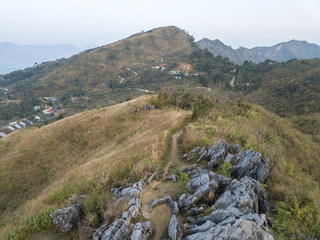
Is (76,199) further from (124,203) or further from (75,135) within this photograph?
(75,135)

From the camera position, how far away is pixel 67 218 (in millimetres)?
6422

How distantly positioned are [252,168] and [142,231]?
5884mm

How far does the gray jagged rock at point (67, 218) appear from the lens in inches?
249

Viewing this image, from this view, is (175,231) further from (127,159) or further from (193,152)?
(127,159)

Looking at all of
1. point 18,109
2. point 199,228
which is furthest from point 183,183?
point 18,109

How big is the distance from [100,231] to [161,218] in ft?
6.95

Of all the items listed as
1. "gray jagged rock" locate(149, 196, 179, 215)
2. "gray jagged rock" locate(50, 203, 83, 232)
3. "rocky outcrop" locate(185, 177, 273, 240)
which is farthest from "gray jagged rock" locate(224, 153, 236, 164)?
"gray jagged rock" locate(50, 203, 83, 232)

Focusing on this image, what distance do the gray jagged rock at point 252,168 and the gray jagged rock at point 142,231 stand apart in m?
4.86

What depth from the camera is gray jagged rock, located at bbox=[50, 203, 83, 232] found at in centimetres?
632

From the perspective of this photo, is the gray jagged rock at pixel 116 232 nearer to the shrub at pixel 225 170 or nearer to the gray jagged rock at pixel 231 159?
the shrub at pixel 225 170

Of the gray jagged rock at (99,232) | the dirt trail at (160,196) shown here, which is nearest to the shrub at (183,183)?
the dirt trail at (160,196)

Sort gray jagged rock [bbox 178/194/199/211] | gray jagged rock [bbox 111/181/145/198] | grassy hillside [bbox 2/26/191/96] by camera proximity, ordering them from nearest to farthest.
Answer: gray jagged rock [bbox 178/194/199/211], gray jagged rock [bbox 111/181/145/198], grassy hillside [bbox 2/26/191/96]

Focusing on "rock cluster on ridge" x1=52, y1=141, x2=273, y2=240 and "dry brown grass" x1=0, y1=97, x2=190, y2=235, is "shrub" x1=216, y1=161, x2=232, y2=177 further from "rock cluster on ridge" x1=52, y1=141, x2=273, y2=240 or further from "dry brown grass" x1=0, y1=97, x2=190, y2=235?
"dry brown grass" x1=0, y1=97, x2=190, y2=235

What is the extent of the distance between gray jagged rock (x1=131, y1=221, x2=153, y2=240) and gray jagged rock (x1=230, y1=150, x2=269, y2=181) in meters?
4.86
